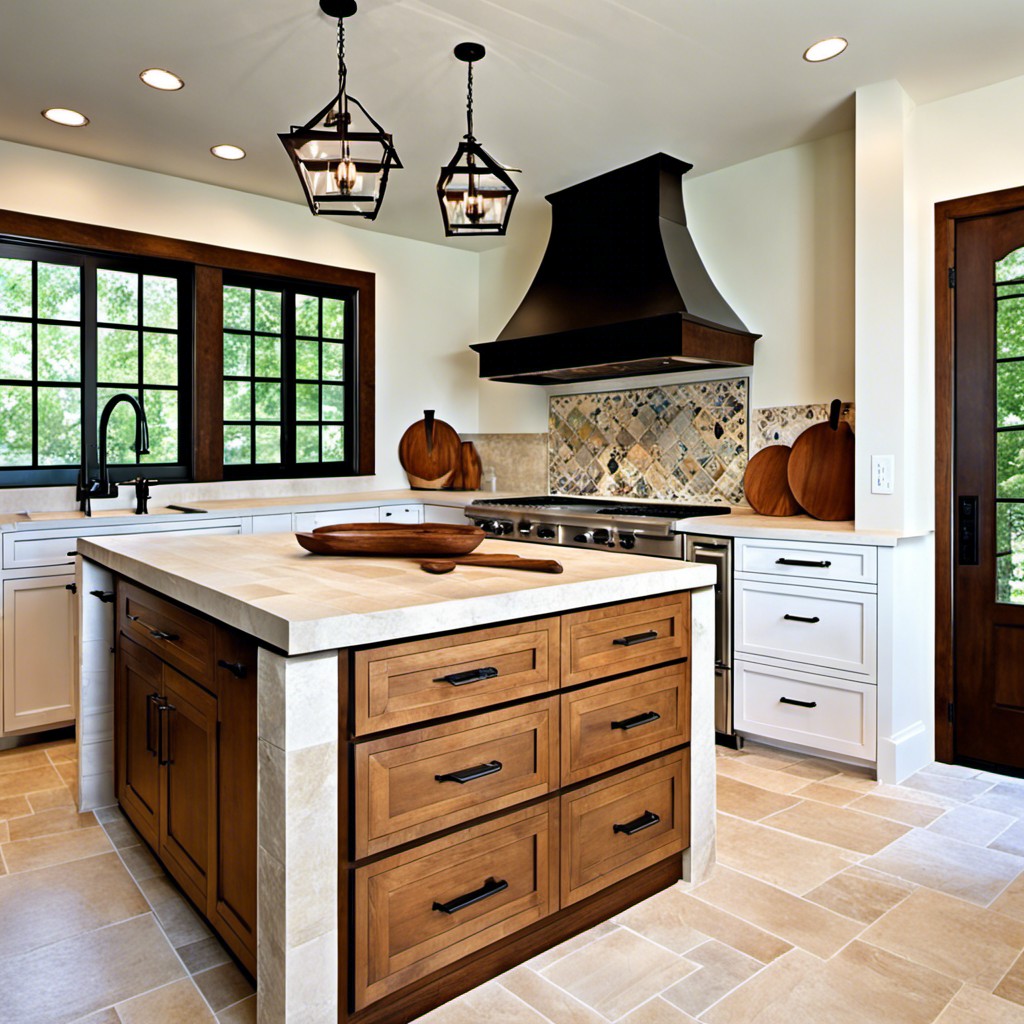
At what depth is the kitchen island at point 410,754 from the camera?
1.50 m

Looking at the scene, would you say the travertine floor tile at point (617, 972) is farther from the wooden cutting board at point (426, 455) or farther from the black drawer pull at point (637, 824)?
the wooden cutting board at point (426, 455)

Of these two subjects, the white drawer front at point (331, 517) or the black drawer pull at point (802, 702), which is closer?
the black drawer pull at point (802, 702)

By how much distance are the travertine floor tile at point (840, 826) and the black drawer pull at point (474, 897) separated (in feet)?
4.20

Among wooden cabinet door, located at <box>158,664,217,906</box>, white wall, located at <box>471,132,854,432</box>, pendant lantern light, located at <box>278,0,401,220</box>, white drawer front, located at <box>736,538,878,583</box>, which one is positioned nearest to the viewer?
wooden cabinet door, located at <box>158,664,217,906</box>

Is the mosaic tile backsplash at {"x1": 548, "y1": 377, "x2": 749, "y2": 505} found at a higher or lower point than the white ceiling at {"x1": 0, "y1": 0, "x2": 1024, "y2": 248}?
lower

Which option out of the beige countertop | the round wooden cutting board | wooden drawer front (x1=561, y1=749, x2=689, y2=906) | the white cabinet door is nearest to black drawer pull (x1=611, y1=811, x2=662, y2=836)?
wooden drawer front (x1=561, y1=749, x2=689, y2=906)

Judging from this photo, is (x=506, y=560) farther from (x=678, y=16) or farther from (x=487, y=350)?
(x=487, y=350)

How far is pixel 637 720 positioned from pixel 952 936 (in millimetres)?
953

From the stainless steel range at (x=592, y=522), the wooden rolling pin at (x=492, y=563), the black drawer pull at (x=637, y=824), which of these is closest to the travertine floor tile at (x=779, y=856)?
the black drawer pull at (x=637, y=824)

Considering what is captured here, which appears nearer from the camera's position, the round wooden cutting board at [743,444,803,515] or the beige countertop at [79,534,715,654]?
the beige countertop at [79,534,715,654]

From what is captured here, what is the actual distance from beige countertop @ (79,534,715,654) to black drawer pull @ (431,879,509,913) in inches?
22.7

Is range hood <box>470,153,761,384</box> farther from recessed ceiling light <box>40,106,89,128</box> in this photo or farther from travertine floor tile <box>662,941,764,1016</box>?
travertine floor tile <box>662,941,764,1016</box>

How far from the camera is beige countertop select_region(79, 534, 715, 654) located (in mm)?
1519

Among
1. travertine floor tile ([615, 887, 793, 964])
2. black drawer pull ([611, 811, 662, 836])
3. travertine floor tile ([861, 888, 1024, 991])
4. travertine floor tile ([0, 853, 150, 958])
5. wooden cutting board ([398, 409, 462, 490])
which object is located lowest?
travertine floor tile ([861, 888, 1024, 991])
